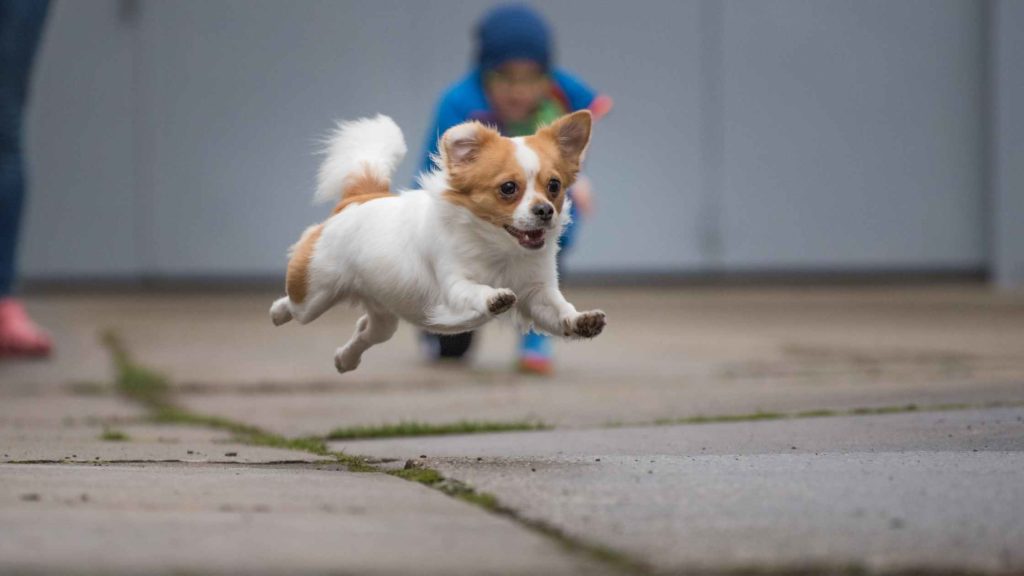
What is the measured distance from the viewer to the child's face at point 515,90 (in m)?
5.22

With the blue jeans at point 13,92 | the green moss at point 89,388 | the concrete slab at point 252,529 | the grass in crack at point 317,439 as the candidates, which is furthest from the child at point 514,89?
the blue jeans at point 13,92

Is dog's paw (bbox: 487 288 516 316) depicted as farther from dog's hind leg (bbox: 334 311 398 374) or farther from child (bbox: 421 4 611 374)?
child (bbox: 421 4 611 374)

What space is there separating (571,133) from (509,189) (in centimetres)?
27

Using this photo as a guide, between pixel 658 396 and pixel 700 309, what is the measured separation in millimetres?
4322

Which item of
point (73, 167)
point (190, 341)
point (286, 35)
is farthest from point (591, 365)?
point (73, 167)

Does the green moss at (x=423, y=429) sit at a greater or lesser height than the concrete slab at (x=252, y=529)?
lesser

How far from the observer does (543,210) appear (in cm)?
361

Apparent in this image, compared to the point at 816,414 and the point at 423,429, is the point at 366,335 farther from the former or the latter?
the point at 816,414

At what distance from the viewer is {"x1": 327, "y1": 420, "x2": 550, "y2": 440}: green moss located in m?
4.77

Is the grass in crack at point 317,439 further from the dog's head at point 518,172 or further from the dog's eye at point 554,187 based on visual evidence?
the dog's eye at point 554,187

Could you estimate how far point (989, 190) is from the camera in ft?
38.0

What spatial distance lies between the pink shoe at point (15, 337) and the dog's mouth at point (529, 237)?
4.25m

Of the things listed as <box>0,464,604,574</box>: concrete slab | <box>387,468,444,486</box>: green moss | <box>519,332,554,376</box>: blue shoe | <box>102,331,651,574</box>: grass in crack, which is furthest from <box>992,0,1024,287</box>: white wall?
<box>0,464,604,574</box>: concrete slab

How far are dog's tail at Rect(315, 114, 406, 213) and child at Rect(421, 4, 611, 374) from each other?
61 centimetres
